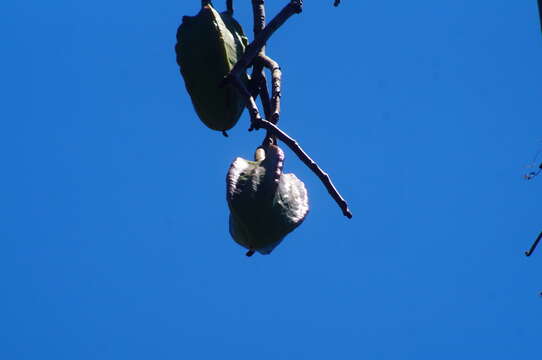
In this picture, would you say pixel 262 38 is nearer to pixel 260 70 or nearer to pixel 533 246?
pixel 260 70

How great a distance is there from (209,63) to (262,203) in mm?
309

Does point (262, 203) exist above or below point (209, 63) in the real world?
below

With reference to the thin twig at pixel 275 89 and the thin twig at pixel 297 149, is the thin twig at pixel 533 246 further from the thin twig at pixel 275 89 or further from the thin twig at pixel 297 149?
the thin twig at pixel 275 89

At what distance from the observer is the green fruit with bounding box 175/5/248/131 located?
1.37m

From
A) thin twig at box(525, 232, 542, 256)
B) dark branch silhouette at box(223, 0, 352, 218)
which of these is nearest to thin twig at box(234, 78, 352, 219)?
dark branch silhouette at box(223, 0, 352, 218)

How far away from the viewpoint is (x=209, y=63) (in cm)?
137

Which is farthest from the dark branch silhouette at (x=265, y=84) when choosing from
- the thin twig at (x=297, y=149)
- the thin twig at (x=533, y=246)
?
the thin twig at (x=533, y=246)

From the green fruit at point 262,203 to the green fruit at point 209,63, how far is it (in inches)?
5.4

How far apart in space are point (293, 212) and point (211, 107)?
272 millimetres

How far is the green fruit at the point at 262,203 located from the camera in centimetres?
124

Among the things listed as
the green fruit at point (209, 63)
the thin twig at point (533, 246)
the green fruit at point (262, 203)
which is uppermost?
the green fruit at point (209, 63)

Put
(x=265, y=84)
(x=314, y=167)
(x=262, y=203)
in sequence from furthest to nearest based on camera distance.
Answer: (x=265, y=84), (x=262, y=203), (x=314, y=167)

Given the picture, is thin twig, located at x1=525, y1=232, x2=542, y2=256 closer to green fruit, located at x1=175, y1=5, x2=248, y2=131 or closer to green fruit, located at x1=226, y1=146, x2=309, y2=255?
green fruit, located at x1=226, y1=146, x2=309, y2=255

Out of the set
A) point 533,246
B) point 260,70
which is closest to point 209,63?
point 260,70
